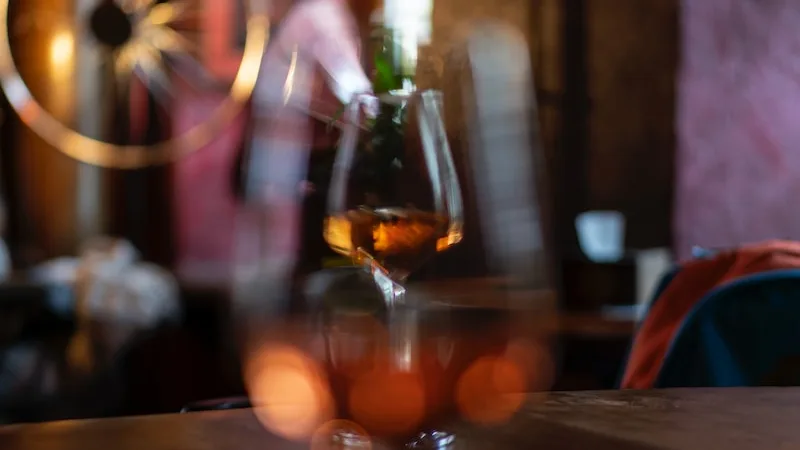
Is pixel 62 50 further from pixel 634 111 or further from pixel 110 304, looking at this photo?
pixel 634 111

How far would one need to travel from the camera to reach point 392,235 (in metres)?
0.33

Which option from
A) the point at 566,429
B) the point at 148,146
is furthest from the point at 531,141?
the point at 566,429

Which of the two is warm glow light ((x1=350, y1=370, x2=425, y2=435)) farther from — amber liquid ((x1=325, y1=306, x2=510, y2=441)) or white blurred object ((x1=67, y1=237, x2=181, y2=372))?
white blurred object ((x1=67, y1=237, x2=181, y2=372))

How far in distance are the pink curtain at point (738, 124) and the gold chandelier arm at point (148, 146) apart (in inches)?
47.6

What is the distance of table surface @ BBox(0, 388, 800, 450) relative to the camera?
1.18ft

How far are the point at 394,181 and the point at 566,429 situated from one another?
0.15 meters

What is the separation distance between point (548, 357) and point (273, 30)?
2049mm

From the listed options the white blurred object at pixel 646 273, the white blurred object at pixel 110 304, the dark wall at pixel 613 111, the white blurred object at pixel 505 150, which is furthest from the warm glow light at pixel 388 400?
the dark wall at pixel 613 111

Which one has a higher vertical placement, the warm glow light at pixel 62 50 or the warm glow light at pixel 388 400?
the warm glow light at pixel 62 50

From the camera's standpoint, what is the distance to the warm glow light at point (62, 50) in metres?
2.29

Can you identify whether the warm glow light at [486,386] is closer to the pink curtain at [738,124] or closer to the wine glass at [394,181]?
the wine glass at [394,181]

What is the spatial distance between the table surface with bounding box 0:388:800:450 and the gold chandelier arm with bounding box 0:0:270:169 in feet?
6.63

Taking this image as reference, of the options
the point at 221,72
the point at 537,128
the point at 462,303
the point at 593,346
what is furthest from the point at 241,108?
the point at 462,303

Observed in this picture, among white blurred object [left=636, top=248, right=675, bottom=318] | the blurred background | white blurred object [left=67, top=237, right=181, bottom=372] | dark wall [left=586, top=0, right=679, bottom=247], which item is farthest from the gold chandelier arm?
white blurred object [left=636, top=248, right=675, bottom=318]
